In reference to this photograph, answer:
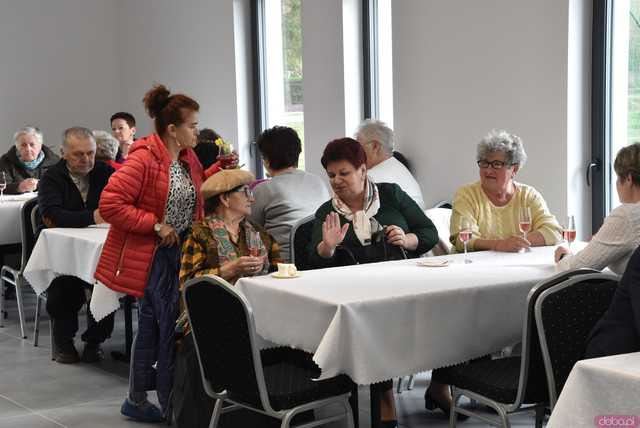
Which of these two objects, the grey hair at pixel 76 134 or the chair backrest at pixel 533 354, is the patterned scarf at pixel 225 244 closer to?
the chair backrest at pixel 533 354

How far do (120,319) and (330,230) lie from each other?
323cm

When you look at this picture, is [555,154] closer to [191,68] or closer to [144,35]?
[191,68]

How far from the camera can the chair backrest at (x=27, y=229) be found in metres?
5.89

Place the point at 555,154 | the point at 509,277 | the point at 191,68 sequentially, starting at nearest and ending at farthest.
A: the point at 509,277 < the point at 555,154 < the point at 191,68

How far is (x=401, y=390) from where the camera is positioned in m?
4.69

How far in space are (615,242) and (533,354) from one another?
0.56 metres

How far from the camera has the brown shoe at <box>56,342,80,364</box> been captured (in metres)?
5.54

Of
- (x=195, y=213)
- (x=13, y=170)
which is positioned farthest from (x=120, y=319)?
(x=195, y=213)

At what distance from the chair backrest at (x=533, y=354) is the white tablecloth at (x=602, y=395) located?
633 mm

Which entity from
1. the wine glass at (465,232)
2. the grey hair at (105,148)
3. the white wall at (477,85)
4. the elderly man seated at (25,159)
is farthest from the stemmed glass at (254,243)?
the elderly man seated at (25,159)

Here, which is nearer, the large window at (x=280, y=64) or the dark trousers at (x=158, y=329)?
the dark trousers at (x=158, y=329)

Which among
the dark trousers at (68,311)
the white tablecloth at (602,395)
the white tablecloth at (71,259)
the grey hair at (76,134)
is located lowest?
the dark trousers at (68,311)

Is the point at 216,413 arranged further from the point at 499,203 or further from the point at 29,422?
the point at 499,203

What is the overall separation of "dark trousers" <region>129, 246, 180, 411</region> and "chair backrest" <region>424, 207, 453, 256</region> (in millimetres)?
1357
